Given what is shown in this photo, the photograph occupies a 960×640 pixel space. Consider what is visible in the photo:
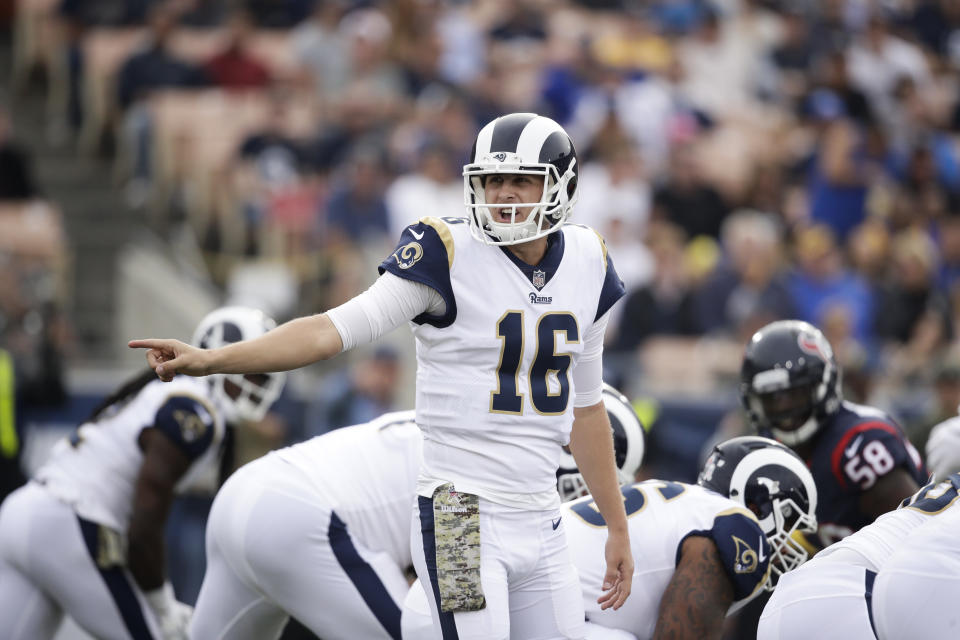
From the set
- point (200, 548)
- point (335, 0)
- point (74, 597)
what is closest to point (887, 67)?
point (335, 0)

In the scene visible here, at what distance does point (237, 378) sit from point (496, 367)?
216 cm

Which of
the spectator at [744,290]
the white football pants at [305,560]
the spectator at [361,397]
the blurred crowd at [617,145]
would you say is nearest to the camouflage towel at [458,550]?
the white football pants at [305,560]

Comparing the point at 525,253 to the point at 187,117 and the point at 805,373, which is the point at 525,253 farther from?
the point at 187,117

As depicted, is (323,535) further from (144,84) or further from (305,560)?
(144,84)

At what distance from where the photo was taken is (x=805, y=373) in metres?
5.18

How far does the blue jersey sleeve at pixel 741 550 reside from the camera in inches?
161

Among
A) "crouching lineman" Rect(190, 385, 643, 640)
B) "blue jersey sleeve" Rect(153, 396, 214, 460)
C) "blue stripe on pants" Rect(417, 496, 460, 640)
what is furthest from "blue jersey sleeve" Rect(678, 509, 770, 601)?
"blue jersey sleeve" Rect(153, 396, 214, 460)

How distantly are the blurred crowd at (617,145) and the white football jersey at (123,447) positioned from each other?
11.1ft

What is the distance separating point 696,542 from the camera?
4137 mm

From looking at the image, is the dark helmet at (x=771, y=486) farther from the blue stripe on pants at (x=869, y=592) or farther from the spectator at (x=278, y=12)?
the spectator at (x=278, y=12)

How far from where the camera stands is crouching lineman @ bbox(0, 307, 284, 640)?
17.6 feet

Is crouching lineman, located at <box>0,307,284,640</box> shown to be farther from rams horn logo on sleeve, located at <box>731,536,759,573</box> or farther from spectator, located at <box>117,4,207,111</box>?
spectator, located at <box>117,4,207,111</box>

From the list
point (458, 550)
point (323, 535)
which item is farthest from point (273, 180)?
point (458, 550)

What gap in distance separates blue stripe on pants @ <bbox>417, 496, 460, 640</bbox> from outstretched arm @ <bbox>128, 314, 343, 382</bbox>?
577 mm
